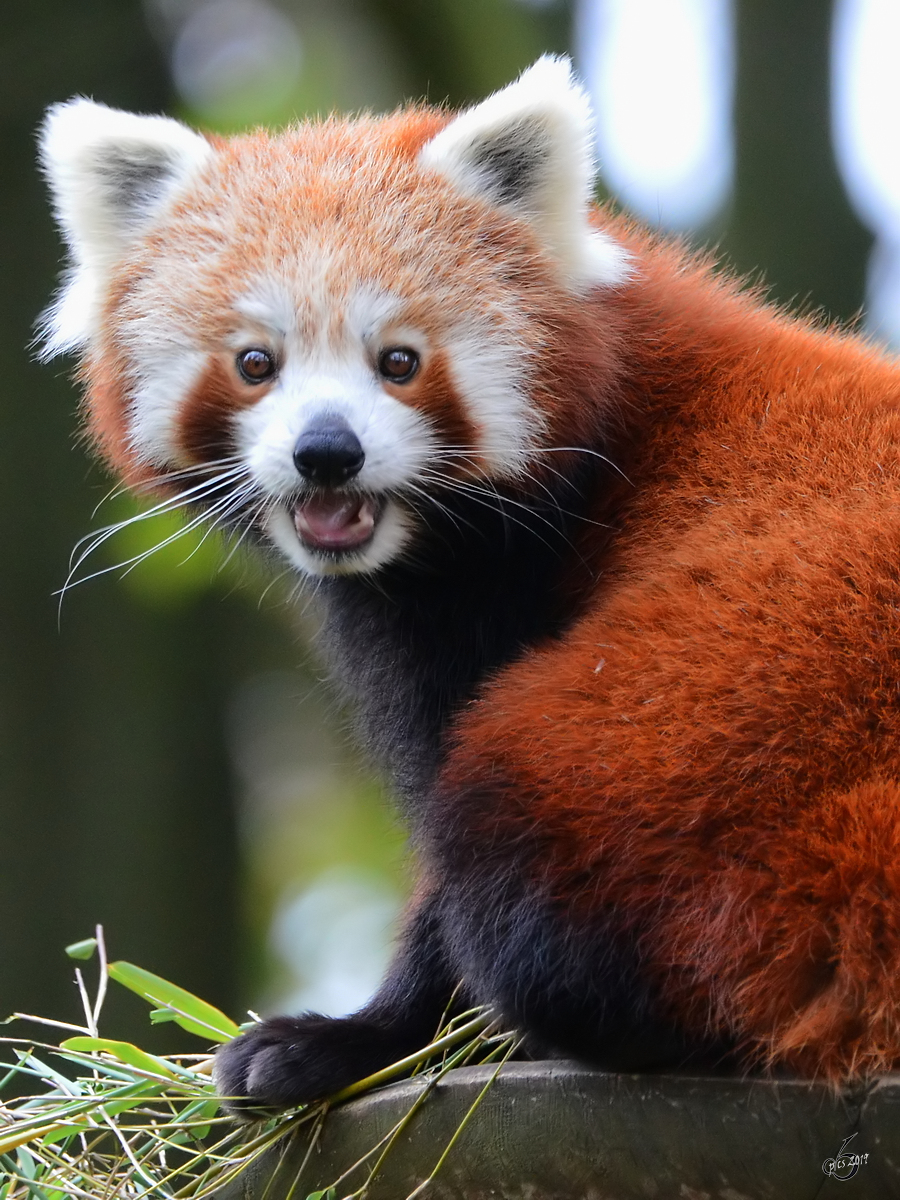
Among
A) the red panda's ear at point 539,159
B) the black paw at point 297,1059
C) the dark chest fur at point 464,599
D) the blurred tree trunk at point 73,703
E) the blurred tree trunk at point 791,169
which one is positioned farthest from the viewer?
the blurred tree trunk at point 791,169

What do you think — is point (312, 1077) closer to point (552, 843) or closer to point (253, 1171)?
point (253, 1171)

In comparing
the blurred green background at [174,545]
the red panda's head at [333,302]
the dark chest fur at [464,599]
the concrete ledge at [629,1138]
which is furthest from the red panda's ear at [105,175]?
the blurred green background at [174,545]

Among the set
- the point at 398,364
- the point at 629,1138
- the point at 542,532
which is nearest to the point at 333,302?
the point at 398,364

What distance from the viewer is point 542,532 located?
2.86 m

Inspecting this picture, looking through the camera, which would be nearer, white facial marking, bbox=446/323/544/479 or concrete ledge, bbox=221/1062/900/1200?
concrete ledge, bbox=221/1062/900/1200

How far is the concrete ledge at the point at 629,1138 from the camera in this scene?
6.63 feet

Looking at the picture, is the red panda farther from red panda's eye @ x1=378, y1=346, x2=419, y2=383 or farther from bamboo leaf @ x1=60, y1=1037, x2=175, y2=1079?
bamboo leaf @ x1=60, y1=1037, x2=175, y2=1079

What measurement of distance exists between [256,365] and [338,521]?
→ 349mm

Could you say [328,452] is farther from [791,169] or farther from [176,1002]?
[791,169]

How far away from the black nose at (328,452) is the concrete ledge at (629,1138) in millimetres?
1118

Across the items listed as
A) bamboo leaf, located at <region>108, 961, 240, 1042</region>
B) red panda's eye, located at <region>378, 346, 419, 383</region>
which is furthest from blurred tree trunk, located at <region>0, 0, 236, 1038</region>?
red panda's eye, located at <region>378, 346, 419, 383</region>

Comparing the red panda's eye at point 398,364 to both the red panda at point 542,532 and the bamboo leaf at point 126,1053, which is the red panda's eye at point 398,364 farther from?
the bamboo leaf at point 126,1053

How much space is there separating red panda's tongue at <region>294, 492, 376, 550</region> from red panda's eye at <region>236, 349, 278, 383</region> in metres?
0.26

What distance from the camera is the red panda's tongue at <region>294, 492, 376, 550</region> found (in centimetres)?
271
